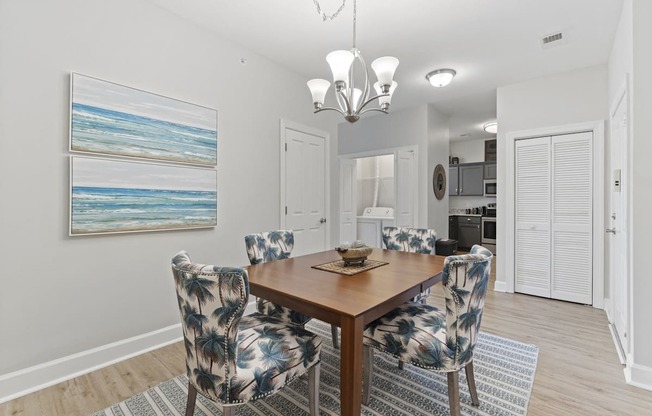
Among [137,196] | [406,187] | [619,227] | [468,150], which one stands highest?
[468,150]

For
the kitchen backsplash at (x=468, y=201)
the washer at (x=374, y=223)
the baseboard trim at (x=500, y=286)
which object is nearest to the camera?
the baseboard trim at (x=500, y=286)

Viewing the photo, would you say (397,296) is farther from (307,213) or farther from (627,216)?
(307,213)

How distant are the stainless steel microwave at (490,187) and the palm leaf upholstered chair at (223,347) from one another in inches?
267

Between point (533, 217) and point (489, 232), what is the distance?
312 cm

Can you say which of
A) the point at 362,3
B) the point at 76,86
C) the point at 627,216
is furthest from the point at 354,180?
the point at 76,86

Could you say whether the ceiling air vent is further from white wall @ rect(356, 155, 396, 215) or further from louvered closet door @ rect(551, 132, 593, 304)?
white wall @ rect(356, 155, 396, 215)

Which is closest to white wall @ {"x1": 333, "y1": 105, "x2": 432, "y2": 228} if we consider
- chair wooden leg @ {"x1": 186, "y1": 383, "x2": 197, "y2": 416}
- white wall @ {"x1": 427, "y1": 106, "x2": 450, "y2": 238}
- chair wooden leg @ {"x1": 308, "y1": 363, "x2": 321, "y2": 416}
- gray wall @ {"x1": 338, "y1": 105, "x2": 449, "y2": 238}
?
gray wall @ {"x1": 338, "y1": 105, "x2": 449, "y2": 238}

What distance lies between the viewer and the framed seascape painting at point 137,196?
6.79ft

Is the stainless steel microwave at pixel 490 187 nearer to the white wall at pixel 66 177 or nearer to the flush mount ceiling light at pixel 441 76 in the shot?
the flush mount ceiling light at pixel 441 76

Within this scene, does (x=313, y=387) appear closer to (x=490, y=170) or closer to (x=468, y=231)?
(x=468, y=231)

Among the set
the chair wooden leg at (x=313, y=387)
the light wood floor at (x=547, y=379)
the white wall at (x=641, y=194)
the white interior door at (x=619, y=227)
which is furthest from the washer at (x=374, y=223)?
the chair wooden leg at (x=313, y=387)

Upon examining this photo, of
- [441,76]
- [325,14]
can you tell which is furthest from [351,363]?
[441,76]

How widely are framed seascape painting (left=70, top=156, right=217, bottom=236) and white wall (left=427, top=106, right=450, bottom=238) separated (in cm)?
348

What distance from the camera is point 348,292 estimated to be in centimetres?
151
